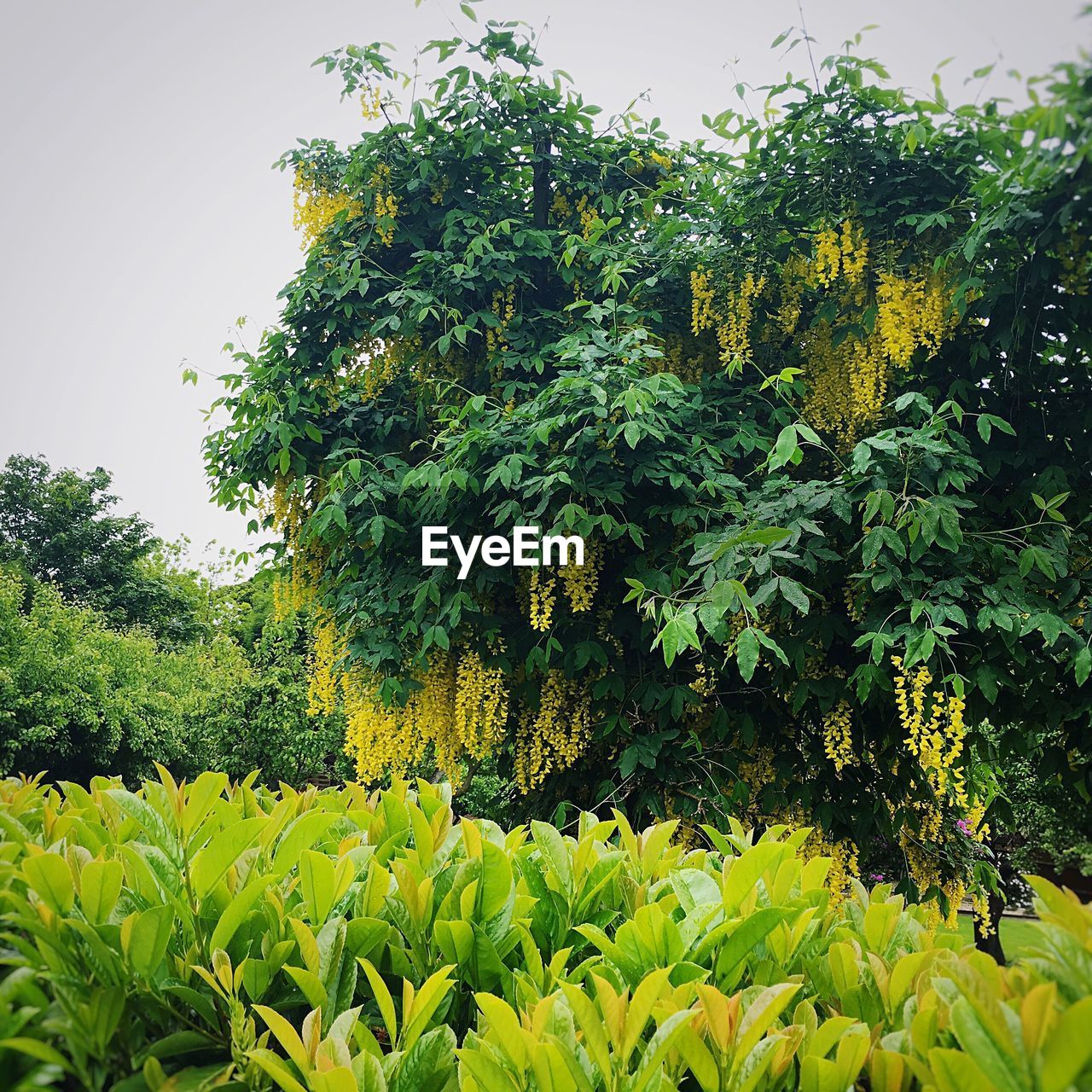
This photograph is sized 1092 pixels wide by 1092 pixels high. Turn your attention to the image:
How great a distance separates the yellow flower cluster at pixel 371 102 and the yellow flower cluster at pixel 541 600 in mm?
2112

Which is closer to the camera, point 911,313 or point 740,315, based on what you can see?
point 911,313

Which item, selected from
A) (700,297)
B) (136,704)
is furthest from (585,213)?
(136,704)

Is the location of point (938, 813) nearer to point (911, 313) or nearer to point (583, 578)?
point (583, 578)

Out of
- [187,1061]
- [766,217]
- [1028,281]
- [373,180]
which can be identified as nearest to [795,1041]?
[187,1061]

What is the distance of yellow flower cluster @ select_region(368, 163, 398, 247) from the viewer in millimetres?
3459

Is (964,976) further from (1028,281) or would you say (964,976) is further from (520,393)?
(520,393)

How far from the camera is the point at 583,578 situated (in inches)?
112

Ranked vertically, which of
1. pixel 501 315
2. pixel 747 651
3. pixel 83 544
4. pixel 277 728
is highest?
pixel 501 315

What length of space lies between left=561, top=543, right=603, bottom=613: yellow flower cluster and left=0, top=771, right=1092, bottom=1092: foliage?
1.70m

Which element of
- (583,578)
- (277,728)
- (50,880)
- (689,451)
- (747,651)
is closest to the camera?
(50,880)

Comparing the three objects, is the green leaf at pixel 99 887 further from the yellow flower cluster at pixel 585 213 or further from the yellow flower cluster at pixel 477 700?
the yellow flower cluster at pixel 585 213

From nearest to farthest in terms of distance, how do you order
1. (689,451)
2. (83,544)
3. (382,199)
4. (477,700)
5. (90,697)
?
1. (689,451)
2. (477,700)
3. (382,199)
4. (90,697)
5. (83,544)

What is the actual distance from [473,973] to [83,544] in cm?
986

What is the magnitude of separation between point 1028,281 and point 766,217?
1.40 metres
